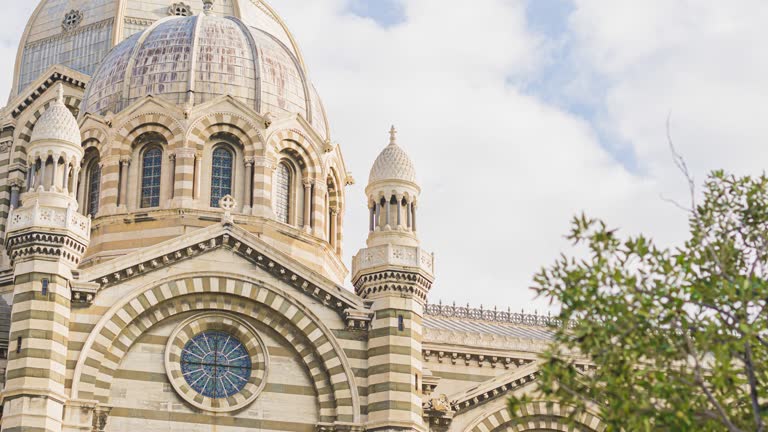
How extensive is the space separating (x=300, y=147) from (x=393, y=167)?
6554 mm

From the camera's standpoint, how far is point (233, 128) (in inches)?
1780

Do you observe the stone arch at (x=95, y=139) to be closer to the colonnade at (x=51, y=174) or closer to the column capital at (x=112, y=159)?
the column capital at (x=112, y=159)

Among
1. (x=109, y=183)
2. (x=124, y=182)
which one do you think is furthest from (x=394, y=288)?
(x=109, y=183)

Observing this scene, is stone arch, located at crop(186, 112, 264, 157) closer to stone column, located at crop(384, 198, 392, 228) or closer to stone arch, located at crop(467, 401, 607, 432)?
stone column, located at crop(384, 198, 392, 228)

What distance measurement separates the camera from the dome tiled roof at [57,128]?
1513 inches

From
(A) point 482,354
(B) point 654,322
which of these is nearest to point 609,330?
(B) point 654,322

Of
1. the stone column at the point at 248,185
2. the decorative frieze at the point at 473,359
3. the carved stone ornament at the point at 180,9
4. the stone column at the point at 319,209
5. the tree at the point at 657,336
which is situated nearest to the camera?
the tree at the point at 657,336

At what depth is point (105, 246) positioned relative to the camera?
→ 143ft

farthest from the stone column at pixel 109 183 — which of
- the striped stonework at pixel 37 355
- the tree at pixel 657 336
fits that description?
the tree at pixel 657 336

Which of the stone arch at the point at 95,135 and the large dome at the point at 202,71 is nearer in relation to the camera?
the stone arch at the point at 95,135

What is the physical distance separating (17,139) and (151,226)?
9.72m

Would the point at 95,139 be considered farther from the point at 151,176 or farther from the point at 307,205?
the point at 307,205

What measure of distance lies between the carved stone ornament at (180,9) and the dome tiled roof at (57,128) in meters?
14.9

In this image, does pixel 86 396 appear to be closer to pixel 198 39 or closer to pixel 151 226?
pixel 151 226
